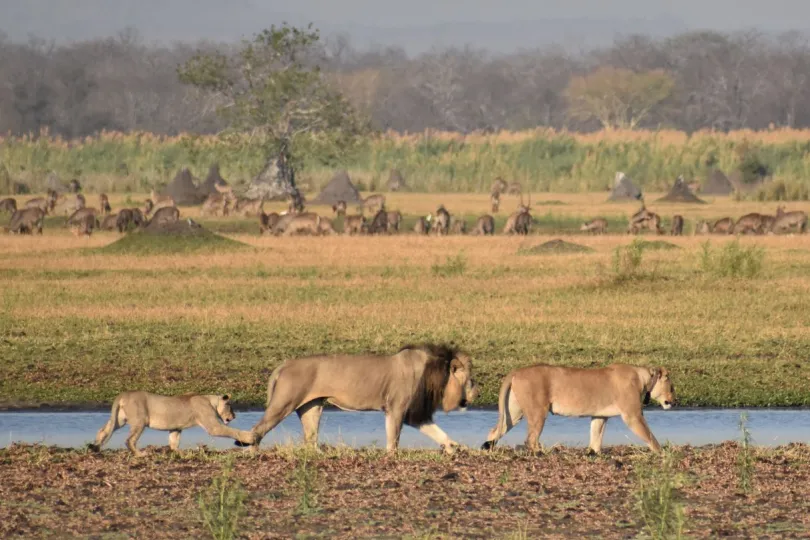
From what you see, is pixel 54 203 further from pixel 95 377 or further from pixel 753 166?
pixel 95 377

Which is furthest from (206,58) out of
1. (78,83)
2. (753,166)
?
(78,83)

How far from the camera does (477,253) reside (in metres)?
28.5

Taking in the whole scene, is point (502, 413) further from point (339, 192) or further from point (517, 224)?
point (339, 192)

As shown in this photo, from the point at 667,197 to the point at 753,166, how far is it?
770 cm

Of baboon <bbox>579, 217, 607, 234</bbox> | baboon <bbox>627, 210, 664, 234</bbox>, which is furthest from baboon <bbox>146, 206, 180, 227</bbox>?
baboon <bbox>627, 210, 664, 234</bbox>

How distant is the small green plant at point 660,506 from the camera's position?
7.52 meters

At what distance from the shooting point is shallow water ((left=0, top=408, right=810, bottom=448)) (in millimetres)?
11641

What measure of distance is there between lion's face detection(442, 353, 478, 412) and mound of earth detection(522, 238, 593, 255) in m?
18.0

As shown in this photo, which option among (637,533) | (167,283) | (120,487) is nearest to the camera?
(637,533)

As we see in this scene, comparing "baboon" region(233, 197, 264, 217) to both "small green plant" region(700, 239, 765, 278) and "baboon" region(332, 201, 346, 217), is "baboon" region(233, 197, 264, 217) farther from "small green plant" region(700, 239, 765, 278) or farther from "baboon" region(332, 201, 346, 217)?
"small green plant" region(700, 239, 765, 278)

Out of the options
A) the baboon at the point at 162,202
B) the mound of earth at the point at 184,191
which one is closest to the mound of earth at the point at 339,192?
the mound of earth at the point at 184,191

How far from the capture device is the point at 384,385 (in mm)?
10188

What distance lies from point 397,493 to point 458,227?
2559 cm

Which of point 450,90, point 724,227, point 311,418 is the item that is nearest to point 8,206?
point 724,227
